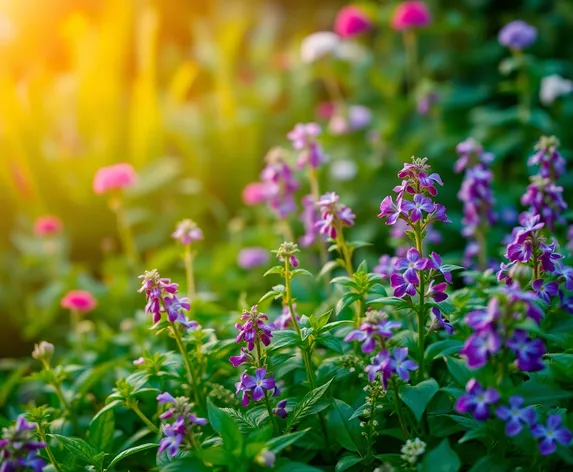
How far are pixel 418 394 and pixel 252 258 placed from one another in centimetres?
148

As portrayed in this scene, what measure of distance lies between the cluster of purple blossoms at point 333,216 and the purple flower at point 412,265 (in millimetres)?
215

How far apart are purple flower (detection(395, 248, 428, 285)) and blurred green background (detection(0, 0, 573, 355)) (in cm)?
138

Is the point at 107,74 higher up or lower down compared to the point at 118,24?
lower down

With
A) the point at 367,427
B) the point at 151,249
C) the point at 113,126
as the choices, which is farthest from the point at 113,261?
the point at 367,427

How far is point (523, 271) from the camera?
1090mm

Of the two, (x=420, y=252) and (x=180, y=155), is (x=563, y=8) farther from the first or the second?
(x=420, y=252)

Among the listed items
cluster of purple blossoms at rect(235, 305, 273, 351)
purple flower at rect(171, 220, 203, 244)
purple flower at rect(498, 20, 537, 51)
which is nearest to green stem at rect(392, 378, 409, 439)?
cluster of purple blossoms at rect(235, 305, 273, 351)

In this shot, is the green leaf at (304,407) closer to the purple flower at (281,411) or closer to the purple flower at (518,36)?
the purple flower at (281,411)

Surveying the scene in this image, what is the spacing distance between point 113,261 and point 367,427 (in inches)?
74.3

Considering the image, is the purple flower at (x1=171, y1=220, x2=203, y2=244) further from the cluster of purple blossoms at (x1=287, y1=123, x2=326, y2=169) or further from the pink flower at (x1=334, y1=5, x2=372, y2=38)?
the pink flower at (x1=334, y1=5, x2=372, y2=38)

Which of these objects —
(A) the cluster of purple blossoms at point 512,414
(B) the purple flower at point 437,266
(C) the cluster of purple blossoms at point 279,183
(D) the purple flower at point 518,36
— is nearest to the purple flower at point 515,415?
(A) the cluster of purple blossoms at point 512,414

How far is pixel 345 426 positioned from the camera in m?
1.39

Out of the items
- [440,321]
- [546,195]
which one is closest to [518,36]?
[546,195]

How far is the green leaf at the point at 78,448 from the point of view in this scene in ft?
4.48
